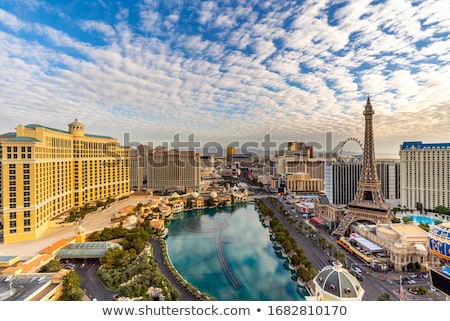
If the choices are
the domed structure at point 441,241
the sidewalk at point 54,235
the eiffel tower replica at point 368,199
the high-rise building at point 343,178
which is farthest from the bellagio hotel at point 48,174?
the high-rise building at point 343,178

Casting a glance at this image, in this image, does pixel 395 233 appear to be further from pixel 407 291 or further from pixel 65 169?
pixel 65 169

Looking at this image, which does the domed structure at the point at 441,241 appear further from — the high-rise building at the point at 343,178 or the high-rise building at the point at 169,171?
the high-rise building at the point at 169,171

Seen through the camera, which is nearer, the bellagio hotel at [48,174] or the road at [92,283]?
the road at [92,283]

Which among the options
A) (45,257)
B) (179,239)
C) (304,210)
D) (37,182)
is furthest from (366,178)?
(37,182)

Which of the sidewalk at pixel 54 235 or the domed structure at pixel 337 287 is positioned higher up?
the domed structure at pixel 337 287

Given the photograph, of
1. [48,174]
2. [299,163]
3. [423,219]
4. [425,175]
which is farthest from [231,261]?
[299,163]
